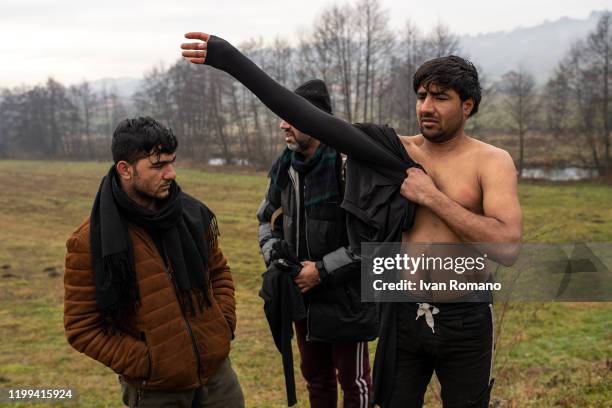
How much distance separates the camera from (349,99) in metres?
39.3

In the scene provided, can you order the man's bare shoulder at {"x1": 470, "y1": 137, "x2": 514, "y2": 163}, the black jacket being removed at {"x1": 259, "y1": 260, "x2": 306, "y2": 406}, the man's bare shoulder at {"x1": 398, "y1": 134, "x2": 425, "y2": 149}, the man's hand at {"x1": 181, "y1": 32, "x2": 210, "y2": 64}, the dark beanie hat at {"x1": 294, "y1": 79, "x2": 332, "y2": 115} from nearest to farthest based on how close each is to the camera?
the man's hand at {"x1": 181, "y1": 32, "x2": 210, "y2": 64}, the man's bare shoulder at {"x1": 470, "y1": 137, "x2": 514, "y2": 163}, the man's bare shoulder at {"x1": 398, "y1": 134, "x2": 425, "y2": 149}, the black jacket being removed at {"x1": 259, "y1": 260, "x2": 306, "y2": 406}, the dark beanie hat at {"x1": 294, "y1": 79, "x2": 332, "y2": 115}

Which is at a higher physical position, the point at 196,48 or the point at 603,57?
the point at 603,57

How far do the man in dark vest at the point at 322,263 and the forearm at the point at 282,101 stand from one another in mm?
948

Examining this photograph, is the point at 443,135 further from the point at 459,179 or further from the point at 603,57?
the point at 603,57

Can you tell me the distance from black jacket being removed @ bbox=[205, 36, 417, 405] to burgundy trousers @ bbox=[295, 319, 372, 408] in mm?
839

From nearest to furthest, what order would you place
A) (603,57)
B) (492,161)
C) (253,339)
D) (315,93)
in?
(492,161) < (315,93) < (253,339) < (603,57)

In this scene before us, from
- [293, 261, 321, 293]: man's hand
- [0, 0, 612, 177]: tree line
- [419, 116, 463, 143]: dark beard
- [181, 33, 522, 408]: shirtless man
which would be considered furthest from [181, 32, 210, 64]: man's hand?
[0, 0, 612, 177]: tree line

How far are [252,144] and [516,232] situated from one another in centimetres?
4350

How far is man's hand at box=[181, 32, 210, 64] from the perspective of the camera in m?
2.04

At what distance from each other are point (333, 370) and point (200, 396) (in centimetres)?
113

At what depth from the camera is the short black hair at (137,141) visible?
2398 millimetres

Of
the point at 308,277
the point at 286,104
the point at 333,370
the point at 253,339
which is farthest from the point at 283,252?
the point at 253,339

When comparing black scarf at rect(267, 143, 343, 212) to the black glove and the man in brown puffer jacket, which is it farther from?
the man in brown puffer jacket

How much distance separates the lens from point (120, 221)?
2309 millimetres
